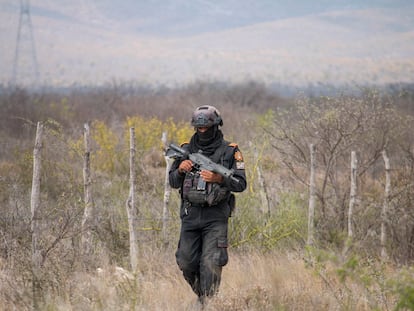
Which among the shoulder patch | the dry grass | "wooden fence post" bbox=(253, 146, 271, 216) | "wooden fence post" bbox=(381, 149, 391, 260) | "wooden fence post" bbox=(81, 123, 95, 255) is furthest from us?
"wooden fence post" bbox=(253, 146, 271, 216)

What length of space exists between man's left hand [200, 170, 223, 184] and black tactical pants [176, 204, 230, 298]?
319 millimetres

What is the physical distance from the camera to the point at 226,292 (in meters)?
6.37

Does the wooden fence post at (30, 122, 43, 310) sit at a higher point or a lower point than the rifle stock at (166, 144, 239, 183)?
lower

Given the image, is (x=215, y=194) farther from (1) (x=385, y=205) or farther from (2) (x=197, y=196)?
(1) (x=385, y=205)

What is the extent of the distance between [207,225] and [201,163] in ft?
1.91

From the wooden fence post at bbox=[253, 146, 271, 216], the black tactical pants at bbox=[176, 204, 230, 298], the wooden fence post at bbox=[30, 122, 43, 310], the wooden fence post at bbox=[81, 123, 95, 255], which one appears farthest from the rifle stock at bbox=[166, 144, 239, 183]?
the wooden fence post at bbox=[253, 146, 271, 216]

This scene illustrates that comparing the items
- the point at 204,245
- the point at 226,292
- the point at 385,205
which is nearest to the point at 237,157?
the point at 204,245

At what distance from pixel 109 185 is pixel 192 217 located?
6.59m

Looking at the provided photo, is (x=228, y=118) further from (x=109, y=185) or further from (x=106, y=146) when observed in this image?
(x=109, y=185)

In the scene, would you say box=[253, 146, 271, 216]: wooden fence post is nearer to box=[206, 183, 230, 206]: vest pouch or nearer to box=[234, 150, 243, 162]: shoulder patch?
box=[234, 150, 243, 162]: shoulder patch

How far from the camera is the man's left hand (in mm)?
5926

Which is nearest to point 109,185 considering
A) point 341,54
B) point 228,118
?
point 228,118

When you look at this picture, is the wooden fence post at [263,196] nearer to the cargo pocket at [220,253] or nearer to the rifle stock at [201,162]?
the rifle stock at [201,162]

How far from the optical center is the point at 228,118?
2900 centimetres
